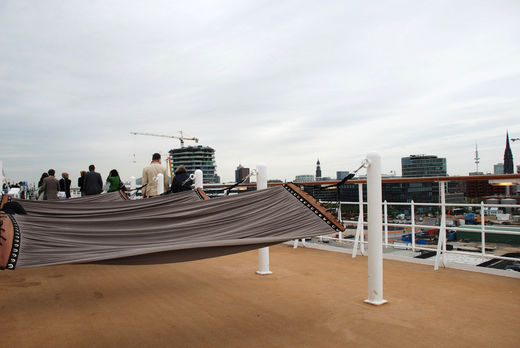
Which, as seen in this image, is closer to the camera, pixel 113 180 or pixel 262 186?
pixel 262 186

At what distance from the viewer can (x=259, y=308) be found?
8.29 ft

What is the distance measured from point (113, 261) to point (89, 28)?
7.32 meters

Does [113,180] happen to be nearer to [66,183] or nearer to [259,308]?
[66,183]

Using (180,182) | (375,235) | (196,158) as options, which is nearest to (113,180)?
(180,182)

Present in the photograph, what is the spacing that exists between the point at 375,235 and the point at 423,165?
45.5 metres

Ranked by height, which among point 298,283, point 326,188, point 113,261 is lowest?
point 298,283

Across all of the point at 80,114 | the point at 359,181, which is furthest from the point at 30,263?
the point at 80,114

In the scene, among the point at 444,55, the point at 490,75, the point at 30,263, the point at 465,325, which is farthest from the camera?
the point at 490,75

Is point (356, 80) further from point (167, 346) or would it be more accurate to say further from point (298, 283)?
point (167, 346)

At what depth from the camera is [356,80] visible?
11430mm

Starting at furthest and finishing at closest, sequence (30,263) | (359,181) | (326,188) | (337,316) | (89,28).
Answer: (89,28) < (359,181) < (326,188) < (337,316) < (30,263)

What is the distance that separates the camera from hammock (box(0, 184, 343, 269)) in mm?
1719

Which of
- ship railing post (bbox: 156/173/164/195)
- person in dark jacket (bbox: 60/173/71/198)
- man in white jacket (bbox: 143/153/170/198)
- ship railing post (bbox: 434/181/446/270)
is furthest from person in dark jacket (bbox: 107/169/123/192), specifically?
ship railing post (bbox: 434/181/446/270)

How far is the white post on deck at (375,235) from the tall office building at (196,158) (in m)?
83.9
